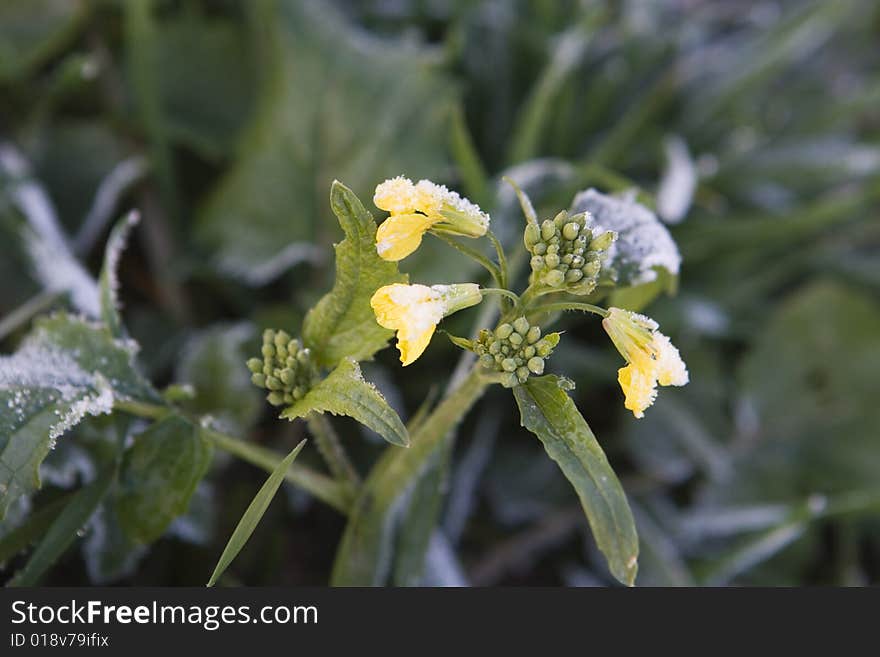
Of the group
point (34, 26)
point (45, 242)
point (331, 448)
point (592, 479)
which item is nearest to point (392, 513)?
point (331, 448)

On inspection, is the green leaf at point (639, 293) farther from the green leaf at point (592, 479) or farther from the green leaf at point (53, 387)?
the green leaf at point (53, 387)

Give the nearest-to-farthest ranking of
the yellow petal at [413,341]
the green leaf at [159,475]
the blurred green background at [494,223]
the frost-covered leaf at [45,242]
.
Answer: the yellow petal at [413,341] < the green leaf at [159,475] < the frost-covered leaf at [45,242] < the blurred green background at [494,223]

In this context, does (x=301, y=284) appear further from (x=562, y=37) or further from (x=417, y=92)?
(x=562, y=37)

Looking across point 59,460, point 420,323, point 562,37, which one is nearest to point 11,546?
point 59,460

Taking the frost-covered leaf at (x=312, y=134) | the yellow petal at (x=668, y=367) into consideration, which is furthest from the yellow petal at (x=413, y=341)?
the frost-covered leaf at (x=312, y=134)

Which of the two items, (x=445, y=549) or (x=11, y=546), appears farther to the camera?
(x=445, y=549)

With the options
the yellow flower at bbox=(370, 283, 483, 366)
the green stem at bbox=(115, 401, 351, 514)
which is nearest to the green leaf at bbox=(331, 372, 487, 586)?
the green stem at bbox=(115, 401, 351, 514)
